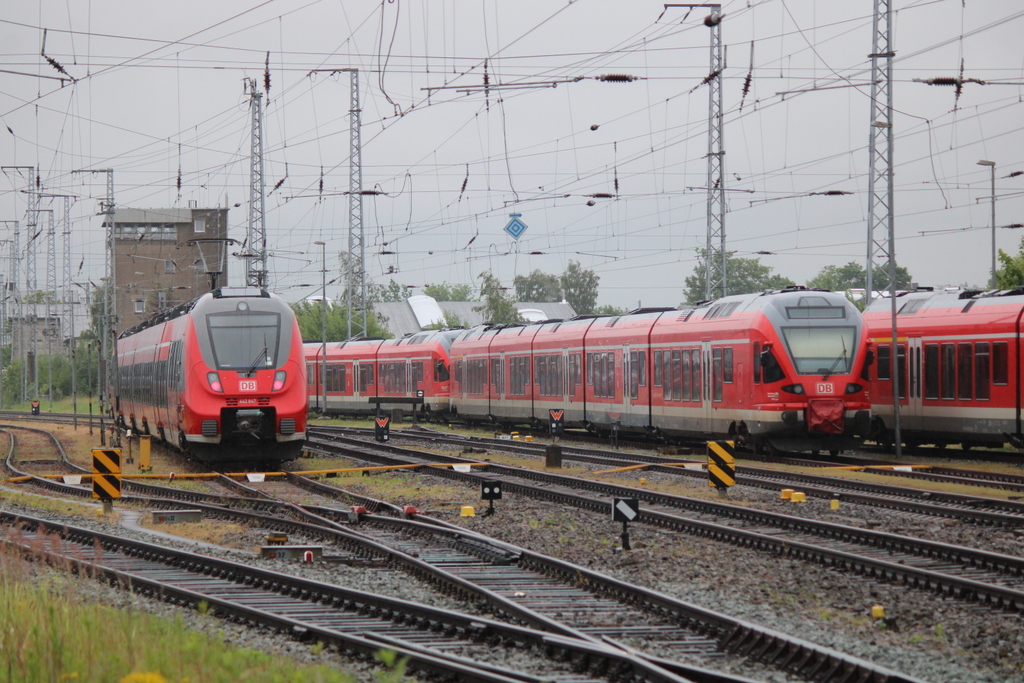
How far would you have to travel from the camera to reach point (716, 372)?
2897 cm

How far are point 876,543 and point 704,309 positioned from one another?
54.2 ft

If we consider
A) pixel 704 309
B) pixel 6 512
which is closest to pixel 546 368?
pixel 704 309

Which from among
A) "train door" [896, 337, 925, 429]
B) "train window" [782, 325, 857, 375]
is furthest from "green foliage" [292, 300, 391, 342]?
"train window" [782, 325, 857, 375]

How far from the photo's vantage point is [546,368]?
40906 mm

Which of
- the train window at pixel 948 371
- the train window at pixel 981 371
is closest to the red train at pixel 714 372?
the train window at pixel 948 371

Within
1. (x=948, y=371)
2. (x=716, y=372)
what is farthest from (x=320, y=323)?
(x=948, y=371)

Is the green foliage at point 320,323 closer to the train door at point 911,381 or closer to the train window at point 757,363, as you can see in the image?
the train door at point 911,381

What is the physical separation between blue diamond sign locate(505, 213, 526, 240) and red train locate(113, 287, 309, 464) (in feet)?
59.3

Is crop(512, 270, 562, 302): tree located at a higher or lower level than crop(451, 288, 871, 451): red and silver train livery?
higher

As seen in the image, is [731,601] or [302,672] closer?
[302,672]

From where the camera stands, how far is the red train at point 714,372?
26.7 meters

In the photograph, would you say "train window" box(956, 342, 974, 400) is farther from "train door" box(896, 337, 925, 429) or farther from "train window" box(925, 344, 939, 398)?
"train door" box(896, 337, 925, 429)

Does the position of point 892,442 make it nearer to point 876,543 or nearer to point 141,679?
point 876,543

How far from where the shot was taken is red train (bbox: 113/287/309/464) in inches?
1001
